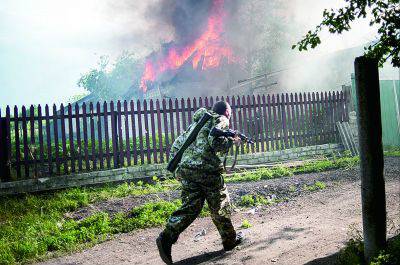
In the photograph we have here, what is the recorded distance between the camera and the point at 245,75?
84.3 ft

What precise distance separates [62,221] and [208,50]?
19641mm

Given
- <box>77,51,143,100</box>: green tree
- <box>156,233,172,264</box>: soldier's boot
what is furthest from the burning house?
<box>156,233,172,264</box>: soldier's boot

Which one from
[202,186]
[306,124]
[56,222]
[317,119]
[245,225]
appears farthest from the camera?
[317,119]

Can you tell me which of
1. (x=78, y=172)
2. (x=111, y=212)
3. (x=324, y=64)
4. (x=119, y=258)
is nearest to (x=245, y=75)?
(x=324, y=64)

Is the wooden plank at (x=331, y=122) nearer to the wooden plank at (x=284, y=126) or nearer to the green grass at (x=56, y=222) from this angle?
the wooden plank at (x=284, y=126)

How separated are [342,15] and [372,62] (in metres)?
0.51

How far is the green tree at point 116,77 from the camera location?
35.5 meters

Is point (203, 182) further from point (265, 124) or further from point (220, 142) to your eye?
point (265, 124)

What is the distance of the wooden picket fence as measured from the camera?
7965 mm

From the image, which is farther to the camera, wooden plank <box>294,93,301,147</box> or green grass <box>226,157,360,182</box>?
wooden plank <box>294,93,301,147</box>

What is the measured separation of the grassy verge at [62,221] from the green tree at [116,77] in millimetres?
28371

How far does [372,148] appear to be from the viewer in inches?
104

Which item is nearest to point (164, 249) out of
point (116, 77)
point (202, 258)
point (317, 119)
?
point (202, 258)

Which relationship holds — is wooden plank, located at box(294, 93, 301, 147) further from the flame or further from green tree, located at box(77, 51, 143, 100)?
green tree, located at box(77, 51, 143, 100)
